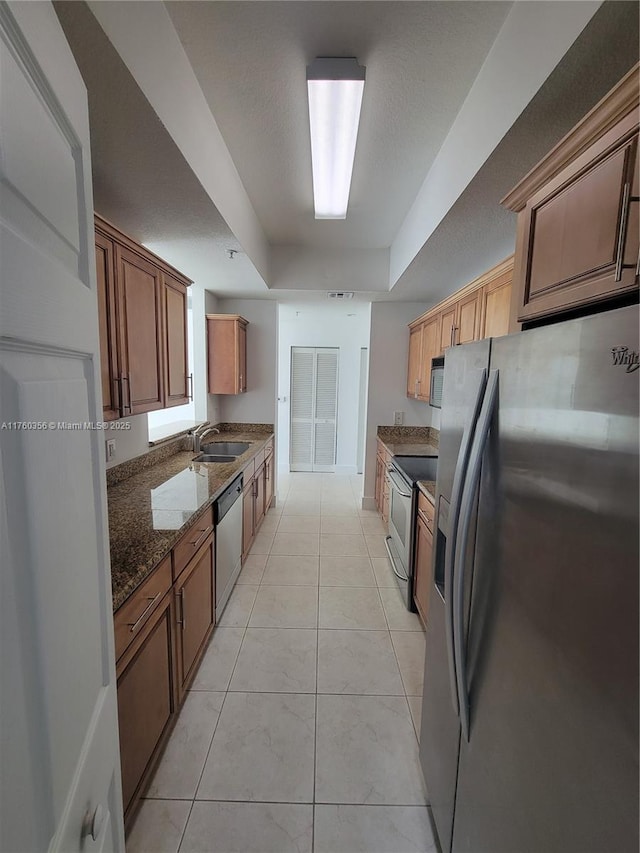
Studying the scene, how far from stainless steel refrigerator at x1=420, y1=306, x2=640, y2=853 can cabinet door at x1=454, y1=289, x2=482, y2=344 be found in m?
1.47

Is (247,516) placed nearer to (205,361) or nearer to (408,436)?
(205,361)

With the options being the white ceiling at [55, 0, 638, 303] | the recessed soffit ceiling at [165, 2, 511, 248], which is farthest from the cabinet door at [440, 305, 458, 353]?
the recessed soffit ceiling at [165, 2, 511, 248]

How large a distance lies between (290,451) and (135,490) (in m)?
4.08

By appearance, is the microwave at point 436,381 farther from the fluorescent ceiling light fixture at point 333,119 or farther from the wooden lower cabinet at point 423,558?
the fluorescent ceiling light fixture at point 333,119

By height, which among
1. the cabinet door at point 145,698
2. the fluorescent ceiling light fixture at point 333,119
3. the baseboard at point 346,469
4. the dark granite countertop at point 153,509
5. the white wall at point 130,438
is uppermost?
the fluorescent ceiling light fixture at point 333,119

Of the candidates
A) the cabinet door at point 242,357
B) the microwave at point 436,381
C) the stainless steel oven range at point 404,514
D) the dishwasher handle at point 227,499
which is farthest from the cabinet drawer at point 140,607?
the cabinet door at point 242,357

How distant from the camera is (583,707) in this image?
60cm

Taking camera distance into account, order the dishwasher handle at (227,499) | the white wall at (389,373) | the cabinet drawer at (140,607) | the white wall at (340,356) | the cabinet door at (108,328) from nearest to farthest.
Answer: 1. the cabinet drawer at (140,607)
2. the cabinet door at (108,328)
3. the dishwasher handle at (227,499)
4. the white wall at (389,373)
5. the white wall at (340,356)

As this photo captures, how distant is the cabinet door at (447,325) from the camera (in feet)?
9.11

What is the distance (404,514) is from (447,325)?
5.20 ft

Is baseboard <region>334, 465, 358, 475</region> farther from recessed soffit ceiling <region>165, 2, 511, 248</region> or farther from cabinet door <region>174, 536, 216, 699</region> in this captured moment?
recessed soffit ceiling <region>165, 2, 511, 248</region>

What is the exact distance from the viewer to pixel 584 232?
95 cm

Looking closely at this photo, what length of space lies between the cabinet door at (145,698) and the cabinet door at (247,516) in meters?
1.37

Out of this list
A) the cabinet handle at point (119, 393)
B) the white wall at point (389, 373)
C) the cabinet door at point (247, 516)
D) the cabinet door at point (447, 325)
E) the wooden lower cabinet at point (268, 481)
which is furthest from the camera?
the white wall at point (389, 373)
